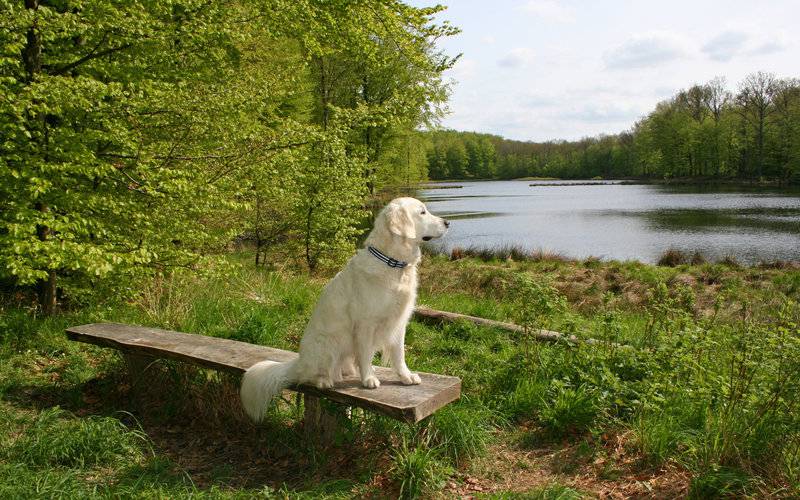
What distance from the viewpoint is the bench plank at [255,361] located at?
3.37 metres

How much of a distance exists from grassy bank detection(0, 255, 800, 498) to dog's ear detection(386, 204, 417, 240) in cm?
138

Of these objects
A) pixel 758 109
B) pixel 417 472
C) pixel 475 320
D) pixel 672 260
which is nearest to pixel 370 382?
pixel 417 472

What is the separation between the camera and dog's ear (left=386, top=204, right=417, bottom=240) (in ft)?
12.1

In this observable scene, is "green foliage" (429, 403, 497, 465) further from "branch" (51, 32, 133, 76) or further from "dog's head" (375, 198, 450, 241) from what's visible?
"branch" (51, 32, 133, 76)

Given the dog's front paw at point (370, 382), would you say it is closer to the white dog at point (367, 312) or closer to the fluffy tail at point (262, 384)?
the white dog at point (367, 312)

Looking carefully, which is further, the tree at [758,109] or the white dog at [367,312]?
the tree at [758,109]

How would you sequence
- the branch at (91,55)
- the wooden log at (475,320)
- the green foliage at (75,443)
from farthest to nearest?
the wooden log at (475,320) → the branch at (91,55) → the green foliage at (75,443)

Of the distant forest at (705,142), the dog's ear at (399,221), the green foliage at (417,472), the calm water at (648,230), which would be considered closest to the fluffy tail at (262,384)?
the green foliage at (417,472)

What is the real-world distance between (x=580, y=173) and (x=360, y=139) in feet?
311

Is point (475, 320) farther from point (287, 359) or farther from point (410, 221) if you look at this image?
point (410, 221)

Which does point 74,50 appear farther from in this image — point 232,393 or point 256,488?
point 256,488

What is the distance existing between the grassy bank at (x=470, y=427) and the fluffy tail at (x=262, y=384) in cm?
39

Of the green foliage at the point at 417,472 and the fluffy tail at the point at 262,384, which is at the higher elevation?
the fluffy tail at the point at 262,384

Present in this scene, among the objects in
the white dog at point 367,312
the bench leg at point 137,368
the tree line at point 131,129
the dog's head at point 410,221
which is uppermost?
the tree line at point 131,129
